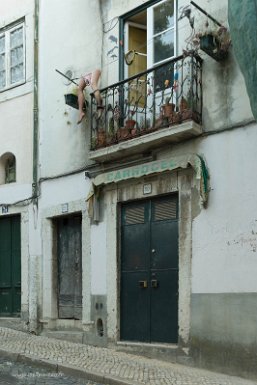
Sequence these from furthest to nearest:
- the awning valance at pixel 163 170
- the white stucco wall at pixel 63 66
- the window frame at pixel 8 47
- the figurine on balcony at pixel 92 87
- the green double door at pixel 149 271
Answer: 1. the window frame at pixel 8 47
2. the white stucco wall at pixel 63 66
3. the figurine on balcony at pixel 92 87
4. the green double door at pixel 149 271
5. the awning valance at pixel 163 170

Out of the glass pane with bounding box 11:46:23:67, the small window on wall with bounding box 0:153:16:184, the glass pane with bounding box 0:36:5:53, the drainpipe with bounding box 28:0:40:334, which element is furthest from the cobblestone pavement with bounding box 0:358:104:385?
the glass pane with bounding box 0:36:5:53

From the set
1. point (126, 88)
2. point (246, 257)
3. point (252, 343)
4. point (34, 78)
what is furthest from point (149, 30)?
point (252, 343)

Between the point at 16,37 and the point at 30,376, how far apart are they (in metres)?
7.24

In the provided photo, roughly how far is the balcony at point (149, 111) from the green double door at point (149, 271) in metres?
0.97

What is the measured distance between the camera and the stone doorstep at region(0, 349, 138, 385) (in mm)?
7690

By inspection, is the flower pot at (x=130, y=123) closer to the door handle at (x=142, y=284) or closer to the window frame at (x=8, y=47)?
the door handle at (x=142, y=284)

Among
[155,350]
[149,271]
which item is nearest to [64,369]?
[155,350]

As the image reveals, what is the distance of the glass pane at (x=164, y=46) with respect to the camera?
945 centimetres

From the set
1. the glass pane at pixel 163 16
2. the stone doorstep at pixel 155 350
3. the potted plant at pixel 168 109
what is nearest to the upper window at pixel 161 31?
the glass pane at pixel 163 16

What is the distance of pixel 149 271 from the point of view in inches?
369

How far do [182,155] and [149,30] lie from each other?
7.59 feet

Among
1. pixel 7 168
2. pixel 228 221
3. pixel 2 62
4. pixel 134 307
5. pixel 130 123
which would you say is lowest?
pixel 134 307

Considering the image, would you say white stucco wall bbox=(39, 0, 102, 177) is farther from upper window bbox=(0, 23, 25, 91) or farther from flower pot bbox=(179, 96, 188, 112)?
flower pot bbox=(179, 96, 188, 112)

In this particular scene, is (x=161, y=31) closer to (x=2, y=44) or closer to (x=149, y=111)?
(x=149, y=111)
